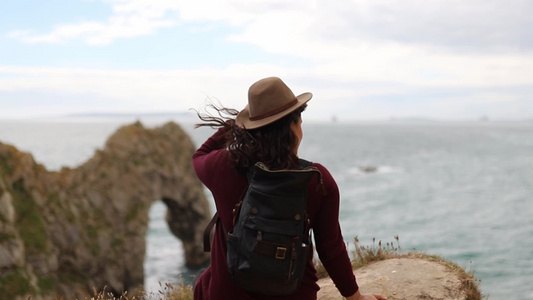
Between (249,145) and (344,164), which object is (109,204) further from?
(344,164)

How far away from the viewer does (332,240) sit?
10.7 ft

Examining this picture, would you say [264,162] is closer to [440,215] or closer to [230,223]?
[230,223]

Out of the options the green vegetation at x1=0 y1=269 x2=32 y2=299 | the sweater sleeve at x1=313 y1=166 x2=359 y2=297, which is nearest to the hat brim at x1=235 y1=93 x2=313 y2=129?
the sweater sleeve at x1=313 y1=166 x2=359 y2=297

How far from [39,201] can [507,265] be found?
2406cm

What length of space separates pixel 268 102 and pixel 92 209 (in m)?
17.1

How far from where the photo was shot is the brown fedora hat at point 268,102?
2998mm

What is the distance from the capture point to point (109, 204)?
64.4 ft

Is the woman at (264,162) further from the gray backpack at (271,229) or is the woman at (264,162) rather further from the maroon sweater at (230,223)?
the gray backpack at (271,229)

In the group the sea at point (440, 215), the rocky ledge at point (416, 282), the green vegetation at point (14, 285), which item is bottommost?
the sea at point (440, 215)

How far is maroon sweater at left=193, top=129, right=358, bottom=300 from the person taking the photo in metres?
3.04

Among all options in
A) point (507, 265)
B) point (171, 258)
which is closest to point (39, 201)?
point (171, 258)

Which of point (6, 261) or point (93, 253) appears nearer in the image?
point (6, 261)

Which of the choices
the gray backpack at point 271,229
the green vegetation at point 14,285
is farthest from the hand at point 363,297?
the green vegetation at point 14,285

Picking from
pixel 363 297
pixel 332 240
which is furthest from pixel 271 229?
pixel 363 297
